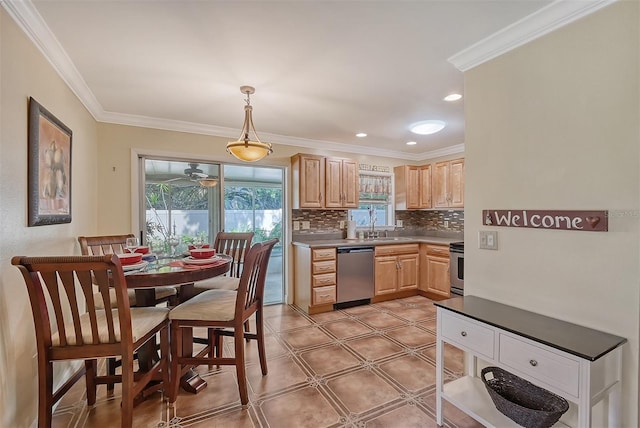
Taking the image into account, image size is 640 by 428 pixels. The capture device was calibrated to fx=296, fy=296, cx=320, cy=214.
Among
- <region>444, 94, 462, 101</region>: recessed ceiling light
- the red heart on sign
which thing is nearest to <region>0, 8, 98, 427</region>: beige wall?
the red heart on sign

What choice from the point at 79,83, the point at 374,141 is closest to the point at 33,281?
the point at 79,83

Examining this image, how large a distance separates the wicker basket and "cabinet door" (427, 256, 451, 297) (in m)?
2.39

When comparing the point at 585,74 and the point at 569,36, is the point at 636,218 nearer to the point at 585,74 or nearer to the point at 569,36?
the point at 585,74

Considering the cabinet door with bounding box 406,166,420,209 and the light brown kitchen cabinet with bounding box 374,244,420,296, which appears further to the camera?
the cabinet door with bounding box 406,166,420,209

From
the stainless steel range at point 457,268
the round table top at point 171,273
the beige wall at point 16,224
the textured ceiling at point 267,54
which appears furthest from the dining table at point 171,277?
the stainless steel range at point 457,268

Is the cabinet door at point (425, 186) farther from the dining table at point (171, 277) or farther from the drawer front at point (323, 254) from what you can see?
the dining table at point (171, 277)

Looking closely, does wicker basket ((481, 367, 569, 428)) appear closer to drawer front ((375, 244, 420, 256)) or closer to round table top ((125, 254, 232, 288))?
round table top ((125, 254, 232, 288))

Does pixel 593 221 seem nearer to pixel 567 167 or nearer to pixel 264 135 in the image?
pixel 567 167

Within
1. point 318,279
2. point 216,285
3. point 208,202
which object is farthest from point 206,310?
point 208,202

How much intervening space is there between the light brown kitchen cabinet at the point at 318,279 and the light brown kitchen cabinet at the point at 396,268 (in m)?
0.71

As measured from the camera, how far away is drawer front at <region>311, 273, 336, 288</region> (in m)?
3.81

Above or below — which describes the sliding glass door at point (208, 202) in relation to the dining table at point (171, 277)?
above

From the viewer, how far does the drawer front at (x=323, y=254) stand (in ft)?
12.6

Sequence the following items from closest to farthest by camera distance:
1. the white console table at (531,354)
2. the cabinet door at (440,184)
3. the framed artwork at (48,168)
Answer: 1. the white console table at (531,354)
2. the framed artwork at (48,168)
3. the cabinet door at (440,184)
